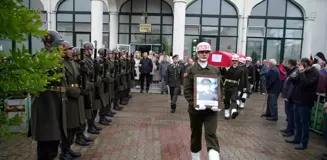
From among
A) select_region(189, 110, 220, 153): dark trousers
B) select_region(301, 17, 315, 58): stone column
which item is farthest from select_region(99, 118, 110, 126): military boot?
select_region(301, 17, 315, 58): stone column

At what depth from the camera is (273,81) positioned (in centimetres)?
925

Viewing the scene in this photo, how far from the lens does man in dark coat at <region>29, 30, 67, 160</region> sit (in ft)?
12.5

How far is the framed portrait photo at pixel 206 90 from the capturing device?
434 centimetres

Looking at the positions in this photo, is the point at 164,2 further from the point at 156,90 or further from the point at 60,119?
the point at 60,119

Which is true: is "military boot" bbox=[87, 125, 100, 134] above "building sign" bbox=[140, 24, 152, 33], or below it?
below

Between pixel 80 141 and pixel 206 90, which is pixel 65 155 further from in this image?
pixel 206 90

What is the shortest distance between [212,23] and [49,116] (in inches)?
690

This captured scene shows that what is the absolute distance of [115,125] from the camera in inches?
304

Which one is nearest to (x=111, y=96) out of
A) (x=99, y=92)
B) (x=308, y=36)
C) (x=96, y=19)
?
(x=99, y=92)

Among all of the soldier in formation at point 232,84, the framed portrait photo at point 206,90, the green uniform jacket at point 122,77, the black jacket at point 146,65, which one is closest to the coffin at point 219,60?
the soldier in formation at point 232,84

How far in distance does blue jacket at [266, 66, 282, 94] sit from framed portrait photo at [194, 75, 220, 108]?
18.0 ft

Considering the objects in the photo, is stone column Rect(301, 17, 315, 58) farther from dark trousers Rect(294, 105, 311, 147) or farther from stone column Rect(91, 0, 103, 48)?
dark trousers Rect(294, 105, 311, 147)

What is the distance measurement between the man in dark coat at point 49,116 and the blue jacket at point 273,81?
284 inches

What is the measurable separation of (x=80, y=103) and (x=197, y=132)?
6.57 feet
